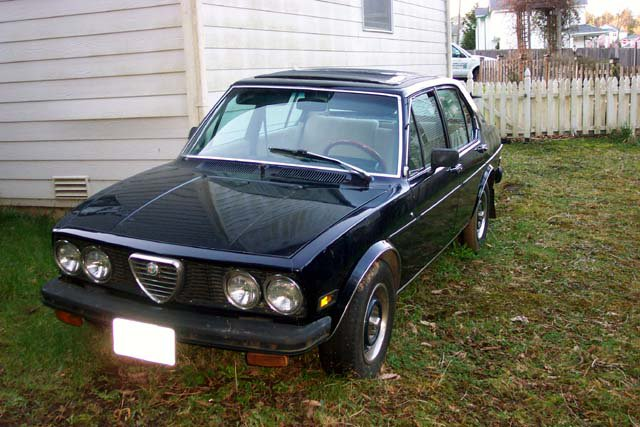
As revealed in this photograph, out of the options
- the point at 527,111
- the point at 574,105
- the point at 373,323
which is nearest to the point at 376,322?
the point at 373,323

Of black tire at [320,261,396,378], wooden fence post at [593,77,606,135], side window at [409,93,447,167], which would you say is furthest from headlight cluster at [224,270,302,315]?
wooden fence post at [593,77,606,135]

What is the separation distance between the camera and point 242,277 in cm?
306

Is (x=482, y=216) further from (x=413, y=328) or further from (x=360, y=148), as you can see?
(x=360, y=148)

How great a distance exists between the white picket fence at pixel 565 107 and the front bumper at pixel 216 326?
10.2m

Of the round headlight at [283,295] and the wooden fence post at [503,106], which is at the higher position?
the wooden fence post at [503,106]

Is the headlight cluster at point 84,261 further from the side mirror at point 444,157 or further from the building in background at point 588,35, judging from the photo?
the building in background at point 588,35

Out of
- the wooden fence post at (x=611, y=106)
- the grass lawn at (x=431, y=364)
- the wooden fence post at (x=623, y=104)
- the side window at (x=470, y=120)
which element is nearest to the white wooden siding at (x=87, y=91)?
the grass lawn at (x=431, y=364)

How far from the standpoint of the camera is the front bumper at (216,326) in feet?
9.80

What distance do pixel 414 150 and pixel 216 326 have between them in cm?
184

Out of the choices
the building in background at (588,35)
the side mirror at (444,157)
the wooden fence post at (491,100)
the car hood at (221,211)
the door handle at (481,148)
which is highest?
the building in background at (588,35)

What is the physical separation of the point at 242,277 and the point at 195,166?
147cm

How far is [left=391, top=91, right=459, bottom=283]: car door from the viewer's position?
13.5 feet

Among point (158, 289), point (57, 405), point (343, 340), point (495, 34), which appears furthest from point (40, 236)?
point (495, 34)

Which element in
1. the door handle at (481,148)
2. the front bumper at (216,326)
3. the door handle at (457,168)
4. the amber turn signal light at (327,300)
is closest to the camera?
the front bumper at (216,326)
